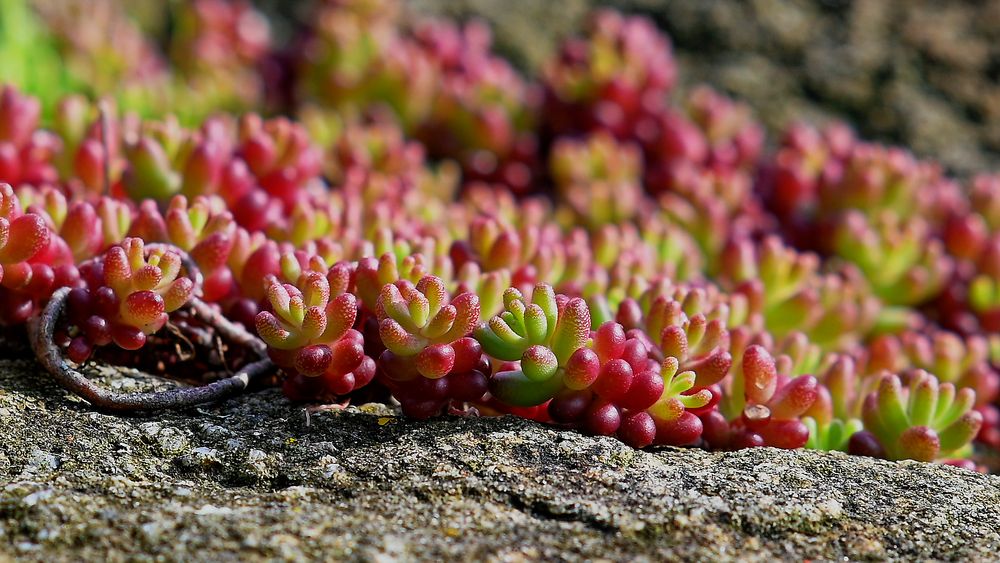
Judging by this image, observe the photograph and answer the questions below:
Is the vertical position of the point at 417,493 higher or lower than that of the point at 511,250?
lower

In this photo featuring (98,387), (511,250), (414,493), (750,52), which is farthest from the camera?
(750,52)

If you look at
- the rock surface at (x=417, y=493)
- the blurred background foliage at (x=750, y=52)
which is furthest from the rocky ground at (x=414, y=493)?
the blurred background foliage at (x=750, y=52)

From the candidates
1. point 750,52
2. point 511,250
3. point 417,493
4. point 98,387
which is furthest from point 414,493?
point 750,52

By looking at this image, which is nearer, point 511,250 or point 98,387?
point 98,387

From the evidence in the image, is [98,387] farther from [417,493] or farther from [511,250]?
[511,250]

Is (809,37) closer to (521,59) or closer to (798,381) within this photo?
(521,59)

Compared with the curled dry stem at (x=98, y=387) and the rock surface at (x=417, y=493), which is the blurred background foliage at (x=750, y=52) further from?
the rock surface at (x=417, y=493)
